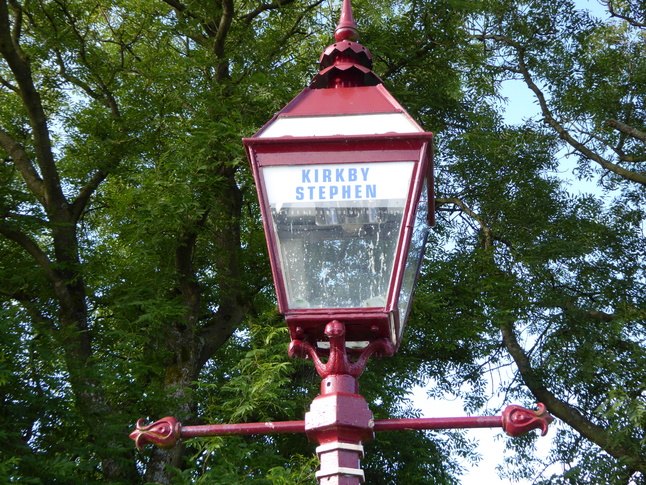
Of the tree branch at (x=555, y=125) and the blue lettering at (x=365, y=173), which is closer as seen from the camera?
the blue lettering at (x=365, y=173)

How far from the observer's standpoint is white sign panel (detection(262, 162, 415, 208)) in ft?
10.1

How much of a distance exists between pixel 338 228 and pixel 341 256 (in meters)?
0.11

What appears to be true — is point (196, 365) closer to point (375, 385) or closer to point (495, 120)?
point (375, 385)

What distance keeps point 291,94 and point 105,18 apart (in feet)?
12.7

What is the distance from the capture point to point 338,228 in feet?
10.1

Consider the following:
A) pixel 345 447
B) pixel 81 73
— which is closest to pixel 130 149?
pixel 81 73

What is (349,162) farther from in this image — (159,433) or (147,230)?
(147,230)

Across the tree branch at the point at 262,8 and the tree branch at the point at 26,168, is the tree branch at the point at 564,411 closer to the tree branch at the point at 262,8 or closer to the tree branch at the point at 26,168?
the tree branch at the point at 262,8

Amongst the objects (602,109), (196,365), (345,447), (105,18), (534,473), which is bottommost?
(345,447)

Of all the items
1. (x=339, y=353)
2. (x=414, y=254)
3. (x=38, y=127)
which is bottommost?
(x=339, y=353)

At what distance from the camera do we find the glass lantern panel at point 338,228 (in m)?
3.01

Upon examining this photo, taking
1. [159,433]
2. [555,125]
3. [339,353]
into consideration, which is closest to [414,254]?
[339,353]

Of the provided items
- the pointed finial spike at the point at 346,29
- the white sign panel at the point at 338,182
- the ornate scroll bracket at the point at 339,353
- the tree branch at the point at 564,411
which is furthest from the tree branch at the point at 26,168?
the ornate scroll bracket at the point at 339,353

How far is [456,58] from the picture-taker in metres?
11.9
